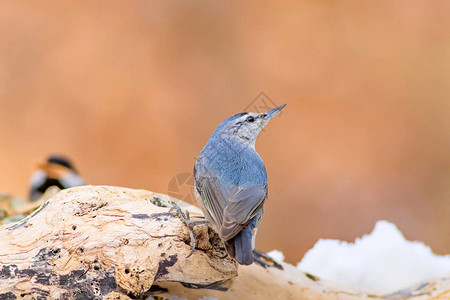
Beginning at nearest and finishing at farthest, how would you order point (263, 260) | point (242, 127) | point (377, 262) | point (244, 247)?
1. point (244, 247)
2. point (242, 127)
3. point (263, 260)
4. point (377, 262)

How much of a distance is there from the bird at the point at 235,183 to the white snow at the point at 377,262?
830 millimetres

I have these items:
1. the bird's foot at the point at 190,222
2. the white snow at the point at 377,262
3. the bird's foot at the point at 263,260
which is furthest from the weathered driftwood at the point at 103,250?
the white snow at the point at 377,262

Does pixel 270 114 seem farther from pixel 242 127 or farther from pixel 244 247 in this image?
pixel 244 247

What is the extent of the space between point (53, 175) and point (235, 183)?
2.43 m

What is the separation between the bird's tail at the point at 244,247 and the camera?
1189 millimetres

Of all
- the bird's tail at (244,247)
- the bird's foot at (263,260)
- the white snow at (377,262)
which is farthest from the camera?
the white snow at (377,262)

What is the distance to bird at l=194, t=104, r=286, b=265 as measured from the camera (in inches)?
48.5

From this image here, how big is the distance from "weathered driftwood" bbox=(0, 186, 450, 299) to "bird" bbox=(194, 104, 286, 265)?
0.12 m

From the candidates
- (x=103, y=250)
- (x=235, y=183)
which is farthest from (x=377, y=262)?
(x=103, y=250)

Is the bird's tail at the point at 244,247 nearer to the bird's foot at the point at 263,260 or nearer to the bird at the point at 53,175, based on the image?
the bird's foot at the point at 263,260

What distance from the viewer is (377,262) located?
7.18ft

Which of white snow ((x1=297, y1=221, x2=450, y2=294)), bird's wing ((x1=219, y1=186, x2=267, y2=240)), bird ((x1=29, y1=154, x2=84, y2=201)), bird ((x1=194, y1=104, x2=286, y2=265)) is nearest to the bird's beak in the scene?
bird ((x1=194, y1=104, x2=286, y2=265))

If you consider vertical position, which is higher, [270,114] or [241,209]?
Answer: [270,114]

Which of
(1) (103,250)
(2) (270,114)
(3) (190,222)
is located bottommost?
(1) (103,250)
